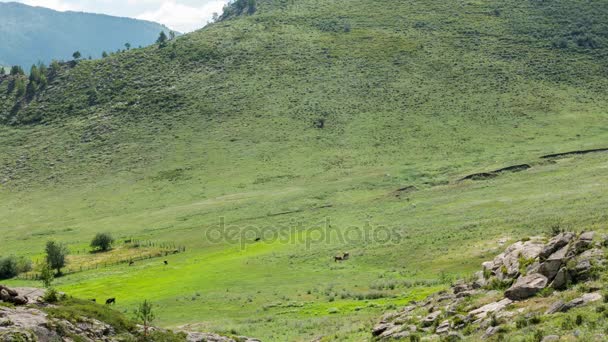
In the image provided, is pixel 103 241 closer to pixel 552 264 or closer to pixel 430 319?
pixel 430 319

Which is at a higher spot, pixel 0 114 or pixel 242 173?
pixel 0 114

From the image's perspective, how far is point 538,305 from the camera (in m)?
21.6

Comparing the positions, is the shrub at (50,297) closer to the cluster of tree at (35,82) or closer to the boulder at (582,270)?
the boulder at (582,270)

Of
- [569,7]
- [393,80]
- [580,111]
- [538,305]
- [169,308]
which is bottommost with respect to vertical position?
[169,308]

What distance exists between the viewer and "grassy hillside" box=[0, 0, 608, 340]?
47469mm

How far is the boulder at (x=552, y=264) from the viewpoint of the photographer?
23.4m

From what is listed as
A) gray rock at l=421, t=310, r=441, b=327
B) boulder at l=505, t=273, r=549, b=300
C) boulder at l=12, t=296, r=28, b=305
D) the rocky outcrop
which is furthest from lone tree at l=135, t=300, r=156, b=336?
boulder at l=505, t=273, r=549, b=300

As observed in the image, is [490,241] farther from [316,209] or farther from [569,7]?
[569,7]

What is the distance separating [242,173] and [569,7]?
4119 inches

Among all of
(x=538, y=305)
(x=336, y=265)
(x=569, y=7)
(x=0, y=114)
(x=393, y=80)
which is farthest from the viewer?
(x=569, y=7)

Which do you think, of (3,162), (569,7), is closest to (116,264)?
(3,162)

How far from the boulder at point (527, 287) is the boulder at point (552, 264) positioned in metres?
0.22

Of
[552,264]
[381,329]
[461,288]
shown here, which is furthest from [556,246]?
[381,329]

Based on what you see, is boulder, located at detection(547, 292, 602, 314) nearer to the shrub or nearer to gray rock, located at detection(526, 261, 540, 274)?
gray rock, located at detection(526, 261, 540, 274)
